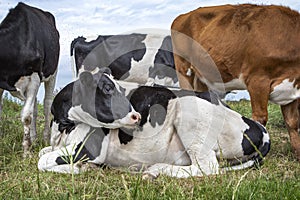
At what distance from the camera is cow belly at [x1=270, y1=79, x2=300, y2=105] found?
616 cm

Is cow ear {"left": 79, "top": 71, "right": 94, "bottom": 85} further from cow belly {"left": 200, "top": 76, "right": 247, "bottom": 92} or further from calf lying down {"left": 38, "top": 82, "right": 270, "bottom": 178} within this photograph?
cow belly {"left": 200, "top": 76, "right": 247, "bottom": 92}

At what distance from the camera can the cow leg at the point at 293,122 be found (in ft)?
20.3

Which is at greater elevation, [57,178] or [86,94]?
[86,94]

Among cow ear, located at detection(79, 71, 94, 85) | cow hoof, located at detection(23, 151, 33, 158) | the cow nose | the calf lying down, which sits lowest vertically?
cow hoof, located at detection(23, 151, 33, 158)

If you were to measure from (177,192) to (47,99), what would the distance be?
5.08m

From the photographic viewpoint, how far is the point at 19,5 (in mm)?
7008

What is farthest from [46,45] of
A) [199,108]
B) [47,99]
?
[199,108]

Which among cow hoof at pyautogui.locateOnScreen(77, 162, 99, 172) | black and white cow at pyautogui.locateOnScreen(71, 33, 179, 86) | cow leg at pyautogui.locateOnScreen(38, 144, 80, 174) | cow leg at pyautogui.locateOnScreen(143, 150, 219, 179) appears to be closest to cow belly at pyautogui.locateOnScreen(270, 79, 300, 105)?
cow leg at pyautogui.locateOnScreen(143, 150, 219, 179)

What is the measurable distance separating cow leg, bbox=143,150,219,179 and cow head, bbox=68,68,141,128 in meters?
0.53

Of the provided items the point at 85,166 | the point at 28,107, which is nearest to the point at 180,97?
the point at 85,166

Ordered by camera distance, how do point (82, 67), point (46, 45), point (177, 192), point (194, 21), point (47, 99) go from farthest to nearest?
point (82, 67)
point (47, 99)
point (194, 21)
point (46, 45)
point (177, 192)

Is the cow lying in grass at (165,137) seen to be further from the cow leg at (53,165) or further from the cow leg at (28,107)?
the cow leg at (28,107)

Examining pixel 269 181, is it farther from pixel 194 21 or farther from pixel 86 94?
pixel 194 21

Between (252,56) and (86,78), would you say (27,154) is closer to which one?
(86,78)
